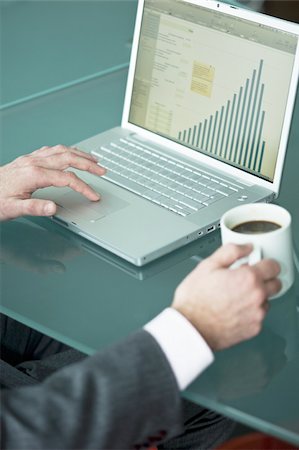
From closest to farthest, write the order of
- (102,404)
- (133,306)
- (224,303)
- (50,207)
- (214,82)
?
1. (102,404)
2. (224,303)
3. (133,306)
4. (50,207)
5. (214,82)

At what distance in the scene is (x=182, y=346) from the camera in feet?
4.04

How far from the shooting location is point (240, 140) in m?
1.66

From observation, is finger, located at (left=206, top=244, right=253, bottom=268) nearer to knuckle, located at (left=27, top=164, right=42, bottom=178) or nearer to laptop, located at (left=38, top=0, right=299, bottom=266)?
laptop, located at (left=38, top=0, right=299, bottom=266)

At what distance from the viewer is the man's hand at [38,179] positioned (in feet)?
5.21

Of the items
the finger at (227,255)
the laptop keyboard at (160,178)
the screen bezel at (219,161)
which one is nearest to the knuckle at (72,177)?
the laptop keyboard at (160,178)

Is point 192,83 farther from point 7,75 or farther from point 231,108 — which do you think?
point 7,75

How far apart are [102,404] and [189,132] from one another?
709 mm

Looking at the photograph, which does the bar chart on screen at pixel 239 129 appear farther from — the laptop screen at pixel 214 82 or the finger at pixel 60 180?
the finger at pixel 60 180

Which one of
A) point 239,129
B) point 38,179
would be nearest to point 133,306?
point 38,179

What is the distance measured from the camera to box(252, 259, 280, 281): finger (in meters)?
1.32

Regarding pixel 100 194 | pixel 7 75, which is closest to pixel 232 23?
pixel 100 194

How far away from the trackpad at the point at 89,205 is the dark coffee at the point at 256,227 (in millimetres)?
260

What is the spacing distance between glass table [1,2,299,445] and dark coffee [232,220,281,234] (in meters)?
0.10

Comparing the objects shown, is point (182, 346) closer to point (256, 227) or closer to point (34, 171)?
point (256, 227)
